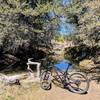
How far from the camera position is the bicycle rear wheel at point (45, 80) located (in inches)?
428

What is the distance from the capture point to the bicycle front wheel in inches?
417

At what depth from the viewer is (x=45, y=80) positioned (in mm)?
11047

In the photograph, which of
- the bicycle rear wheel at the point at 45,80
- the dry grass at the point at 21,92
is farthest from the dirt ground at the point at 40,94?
the bicycle rear wheel at the point at 45,80

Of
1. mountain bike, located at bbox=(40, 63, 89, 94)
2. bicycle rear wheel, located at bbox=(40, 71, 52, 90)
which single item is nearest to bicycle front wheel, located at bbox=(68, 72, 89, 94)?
mountain bike, located at bbox=(40, 63, 89, 94)

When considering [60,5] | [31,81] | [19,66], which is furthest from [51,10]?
[31,81]

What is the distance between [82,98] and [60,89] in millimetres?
1126

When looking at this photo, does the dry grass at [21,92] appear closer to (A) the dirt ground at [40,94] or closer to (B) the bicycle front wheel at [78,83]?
(A) the dirt ground at [40,94]

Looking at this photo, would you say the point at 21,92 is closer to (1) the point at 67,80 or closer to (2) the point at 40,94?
(2) the point at 40,94

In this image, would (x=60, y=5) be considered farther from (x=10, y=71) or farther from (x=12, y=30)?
(x=10, y=71)

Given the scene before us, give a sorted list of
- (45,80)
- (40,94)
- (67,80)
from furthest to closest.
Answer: (45,80) < (67,80) < (40,94)

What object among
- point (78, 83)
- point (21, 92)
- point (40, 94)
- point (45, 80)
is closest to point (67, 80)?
point (78, 83)

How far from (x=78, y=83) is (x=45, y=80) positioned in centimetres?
121

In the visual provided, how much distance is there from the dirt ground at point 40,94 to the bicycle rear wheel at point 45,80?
158 millimetres

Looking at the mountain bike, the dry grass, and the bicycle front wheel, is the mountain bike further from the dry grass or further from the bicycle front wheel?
the dry grass
